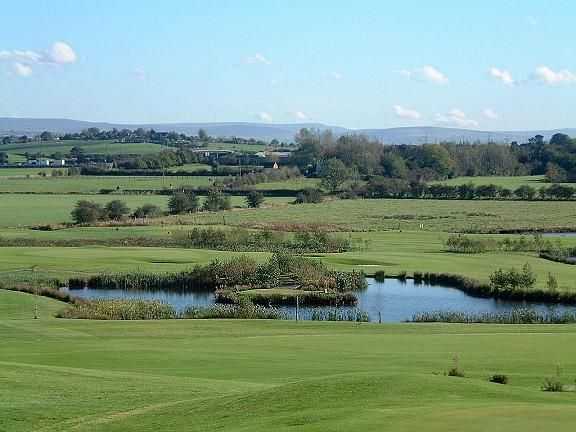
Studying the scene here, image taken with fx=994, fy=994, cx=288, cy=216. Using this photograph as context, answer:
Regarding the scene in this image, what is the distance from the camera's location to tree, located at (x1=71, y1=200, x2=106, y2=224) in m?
Answer: 93.8

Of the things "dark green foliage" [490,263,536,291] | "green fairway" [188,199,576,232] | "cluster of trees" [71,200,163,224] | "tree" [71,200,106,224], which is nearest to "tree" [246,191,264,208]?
"green fairway" [188,199,576,232]

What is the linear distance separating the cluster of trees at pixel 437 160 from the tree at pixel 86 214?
5972cm

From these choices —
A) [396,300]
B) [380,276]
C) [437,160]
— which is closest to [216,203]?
[380,276]

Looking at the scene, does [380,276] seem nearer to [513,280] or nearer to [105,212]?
[513,280]

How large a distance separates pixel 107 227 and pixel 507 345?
61578 mm

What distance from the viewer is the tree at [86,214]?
93750mm

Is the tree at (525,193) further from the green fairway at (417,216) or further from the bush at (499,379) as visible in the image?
the bush at (499,379)

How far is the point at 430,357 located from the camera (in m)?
29.0

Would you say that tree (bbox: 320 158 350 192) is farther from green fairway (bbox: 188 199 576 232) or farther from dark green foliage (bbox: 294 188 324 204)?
green fairway (bbox: 188 199 576 232)

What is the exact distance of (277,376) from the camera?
2627cm

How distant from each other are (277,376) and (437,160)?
146176 mm

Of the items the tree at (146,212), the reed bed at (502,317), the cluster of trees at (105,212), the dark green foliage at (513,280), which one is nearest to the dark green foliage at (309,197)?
the cluster of trees at (105,212)

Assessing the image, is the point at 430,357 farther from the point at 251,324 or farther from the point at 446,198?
the point at 446,198

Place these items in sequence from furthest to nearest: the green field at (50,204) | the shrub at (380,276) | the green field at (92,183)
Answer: the green field at (92,183) < the green field at (50,204) < the shrub at (380,276)
